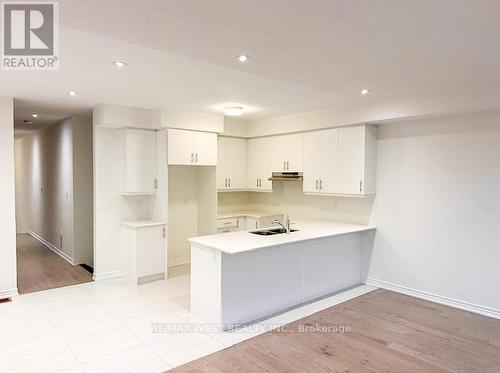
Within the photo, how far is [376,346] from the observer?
3148 millimetres

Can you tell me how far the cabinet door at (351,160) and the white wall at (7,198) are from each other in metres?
4.23

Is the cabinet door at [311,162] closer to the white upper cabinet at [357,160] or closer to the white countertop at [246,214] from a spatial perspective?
the white upper cabinet at [357,160]

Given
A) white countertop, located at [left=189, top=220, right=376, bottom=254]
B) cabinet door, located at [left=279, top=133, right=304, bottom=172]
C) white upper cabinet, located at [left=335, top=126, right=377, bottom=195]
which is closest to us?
white countertop, located at [left=189, top=220, right=376, bottom=254]

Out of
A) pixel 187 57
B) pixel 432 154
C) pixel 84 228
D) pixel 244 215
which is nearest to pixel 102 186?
pixel 84 228

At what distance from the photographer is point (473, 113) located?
389cm

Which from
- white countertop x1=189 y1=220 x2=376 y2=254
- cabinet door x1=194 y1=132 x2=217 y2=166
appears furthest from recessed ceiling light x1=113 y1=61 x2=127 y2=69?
cabinet door x1=194 y1=132 x2=217 y2=166

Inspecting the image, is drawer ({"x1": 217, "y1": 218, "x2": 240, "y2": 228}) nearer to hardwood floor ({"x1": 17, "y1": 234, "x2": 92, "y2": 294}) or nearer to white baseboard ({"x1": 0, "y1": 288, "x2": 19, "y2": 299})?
hardwood floor ({"x1": 17, "y1": 234, "x2": 92, "y2": 294})

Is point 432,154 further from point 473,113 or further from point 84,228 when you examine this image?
point 84,228

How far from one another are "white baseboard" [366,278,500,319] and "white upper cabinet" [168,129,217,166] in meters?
3.04

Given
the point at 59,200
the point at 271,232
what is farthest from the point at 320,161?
the point at 59,200

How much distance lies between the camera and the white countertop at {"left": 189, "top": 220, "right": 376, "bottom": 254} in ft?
11.1

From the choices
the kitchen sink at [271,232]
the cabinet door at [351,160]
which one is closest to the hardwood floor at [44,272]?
the kitchen sink at [271,232]

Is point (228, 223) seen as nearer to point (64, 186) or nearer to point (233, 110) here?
point (233, 110)

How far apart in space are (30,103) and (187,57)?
305 centimetres
